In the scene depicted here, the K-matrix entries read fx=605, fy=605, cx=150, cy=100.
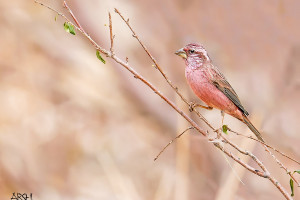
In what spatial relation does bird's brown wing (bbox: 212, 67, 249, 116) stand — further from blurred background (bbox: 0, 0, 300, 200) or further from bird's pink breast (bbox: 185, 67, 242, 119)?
blurred background (bbox: 0, 0, 300, 200)

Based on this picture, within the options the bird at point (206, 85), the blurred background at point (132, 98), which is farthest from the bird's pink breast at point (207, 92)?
the blurred background at point (132, 98)

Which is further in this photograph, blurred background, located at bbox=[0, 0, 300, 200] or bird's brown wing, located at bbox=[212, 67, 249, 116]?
blurred background, located at bbox=[0, 0, 300, 200]

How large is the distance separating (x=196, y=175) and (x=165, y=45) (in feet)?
2.26

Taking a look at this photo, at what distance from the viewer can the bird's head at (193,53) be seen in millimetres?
1086

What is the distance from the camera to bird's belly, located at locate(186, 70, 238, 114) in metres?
1.08

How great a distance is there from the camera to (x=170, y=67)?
9.03 feet

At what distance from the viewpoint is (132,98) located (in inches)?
117

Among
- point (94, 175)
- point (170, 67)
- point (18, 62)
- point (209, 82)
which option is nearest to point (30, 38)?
point (18, 62)

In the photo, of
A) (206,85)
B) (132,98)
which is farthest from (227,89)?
(132,98)

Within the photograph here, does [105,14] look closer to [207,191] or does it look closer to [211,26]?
[211,26]

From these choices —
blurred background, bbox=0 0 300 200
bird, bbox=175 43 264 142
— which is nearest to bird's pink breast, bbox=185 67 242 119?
bird, bbox=175 43 264 142

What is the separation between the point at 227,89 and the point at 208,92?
6cm

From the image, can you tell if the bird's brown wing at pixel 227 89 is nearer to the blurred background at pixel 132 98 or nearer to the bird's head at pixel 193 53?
the bird's head at pixel 193 53

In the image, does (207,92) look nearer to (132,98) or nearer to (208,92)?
(208,92)
